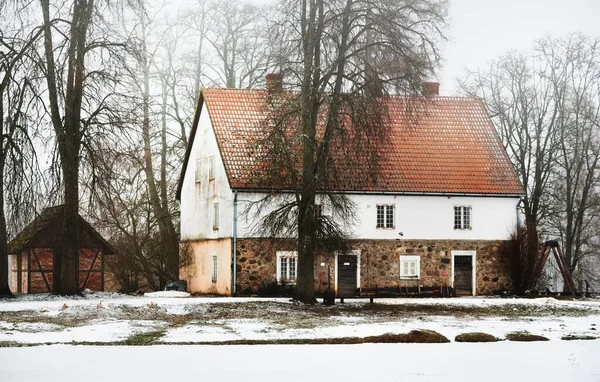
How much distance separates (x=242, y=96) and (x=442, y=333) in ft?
71.3

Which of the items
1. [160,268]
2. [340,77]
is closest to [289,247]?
[340,77]

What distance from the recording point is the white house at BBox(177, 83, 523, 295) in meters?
42.9

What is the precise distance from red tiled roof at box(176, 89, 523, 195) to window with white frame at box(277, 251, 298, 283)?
3469mm

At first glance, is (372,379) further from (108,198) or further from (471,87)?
(471,87)

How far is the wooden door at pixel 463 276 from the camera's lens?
45344mm

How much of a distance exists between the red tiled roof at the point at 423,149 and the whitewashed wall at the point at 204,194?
87cm

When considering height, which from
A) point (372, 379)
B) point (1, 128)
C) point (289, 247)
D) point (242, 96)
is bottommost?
point (372, 379)

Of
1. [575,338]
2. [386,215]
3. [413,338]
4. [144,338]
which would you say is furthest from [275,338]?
[386,215]

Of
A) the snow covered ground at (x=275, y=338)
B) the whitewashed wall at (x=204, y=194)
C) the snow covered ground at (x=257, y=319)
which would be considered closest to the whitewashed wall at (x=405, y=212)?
the whitewashed wall at (x=204, y=194)

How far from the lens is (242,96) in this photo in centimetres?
4594

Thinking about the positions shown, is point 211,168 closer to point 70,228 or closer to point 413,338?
point 70,228

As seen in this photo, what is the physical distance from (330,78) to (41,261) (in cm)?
1736

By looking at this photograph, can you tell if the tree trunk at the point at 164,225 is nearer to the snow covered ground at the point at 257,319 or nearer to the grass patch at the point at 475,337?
the snow covered ground at the point at 257,319

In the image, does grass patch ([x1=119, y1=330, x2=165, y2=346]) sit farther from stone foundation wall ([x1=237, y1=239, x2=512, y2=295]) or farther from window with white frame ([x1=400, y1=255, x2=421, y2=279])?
window with white frame ([x1=400, y1=255, x2=421, y2=279])
